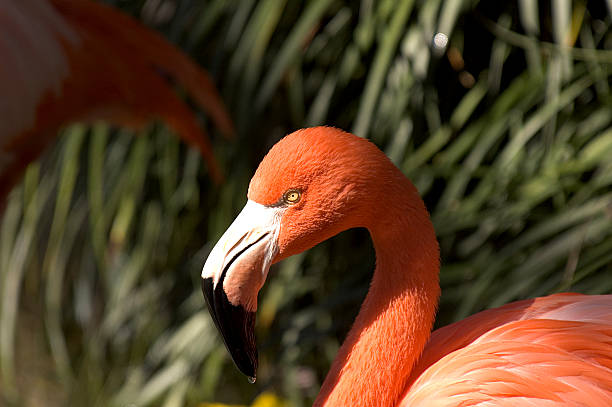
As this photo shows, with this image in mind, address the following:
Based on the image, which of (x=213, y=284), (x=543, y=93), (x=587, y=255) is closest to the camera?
(x=213, y=284)

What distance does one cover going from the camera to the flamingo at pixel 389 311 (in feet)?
3.57

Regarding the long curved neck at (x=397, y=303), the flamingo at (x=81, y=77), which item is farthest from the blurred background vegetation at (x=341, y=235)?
the long curved neck at (x=397, y=303)

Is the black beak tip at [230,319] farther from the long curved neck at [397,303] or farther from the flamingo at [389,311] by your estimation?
the long curved neck at [397,303]

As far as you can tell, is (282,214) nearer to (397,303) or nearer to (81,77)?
(397,303)

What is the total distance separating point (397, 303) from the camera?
3.94 ft

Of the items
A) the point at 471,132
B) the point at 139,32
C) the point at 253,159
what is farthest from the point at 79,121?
the point at 471,132

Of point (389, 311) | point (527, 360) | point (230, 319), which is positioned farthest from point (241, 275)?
point (527, 360)

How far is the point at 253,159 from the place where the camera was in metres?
2.36

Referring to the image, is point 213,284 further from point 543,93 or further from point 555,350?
point 543,93

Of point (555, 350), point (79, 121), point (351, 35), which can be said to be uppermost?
point (351, 35)

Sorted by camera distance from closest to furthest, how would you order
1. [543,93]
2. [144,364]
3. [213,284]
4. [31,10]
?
[213,284] < [543,93] < [31,10] < [144,364]

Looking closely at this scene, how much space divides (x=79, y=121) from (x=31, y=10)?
37 cm

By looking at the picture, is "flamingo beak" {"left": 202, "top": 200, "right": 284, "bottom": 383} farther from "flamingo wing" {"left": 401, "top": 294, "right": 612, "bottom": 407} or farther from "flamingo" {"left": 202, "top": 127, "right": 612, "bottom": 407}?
"flamingo wing" {"left": 401, "top": 294, "right": 612, "bottom": 407}

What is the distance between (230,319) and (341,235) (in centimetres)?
117
